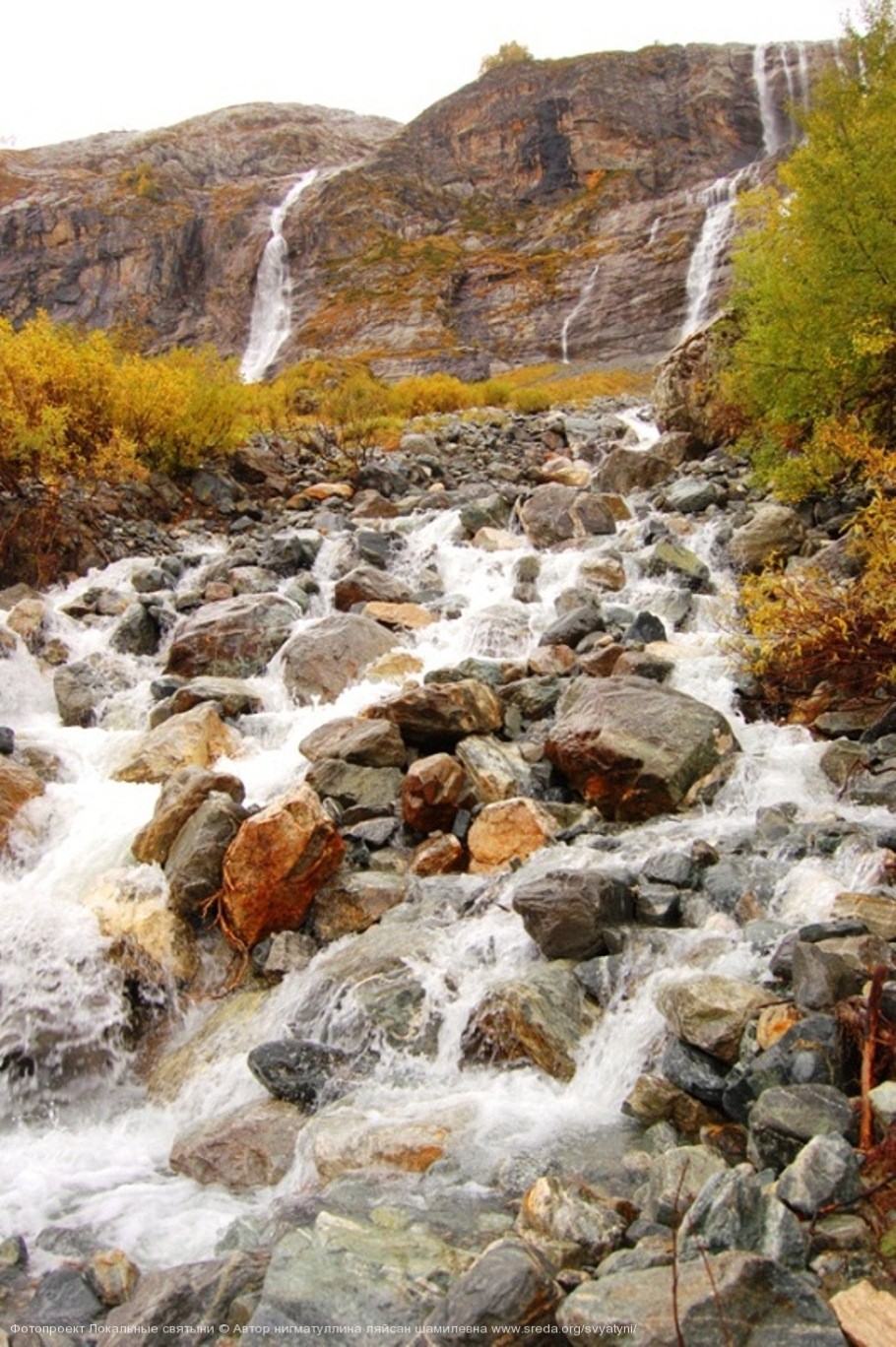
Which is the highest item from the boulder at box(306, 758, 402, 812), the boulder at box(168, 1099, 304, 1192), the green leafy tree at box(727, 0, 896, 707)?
the green leafy tree at box(727, 0, 896, 707)

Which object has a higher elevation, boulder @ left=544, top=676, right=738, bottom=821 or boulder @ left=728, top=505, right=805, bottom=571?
boulder @ left=728, top=505, right=805, bottom=571

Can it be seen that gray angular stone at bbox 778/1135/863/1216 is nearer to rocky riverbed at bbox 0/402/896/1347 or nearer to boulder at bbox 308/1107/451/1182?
rocky riverbed at bbox 0/402/896/1347

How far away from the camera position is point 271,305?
166 feet

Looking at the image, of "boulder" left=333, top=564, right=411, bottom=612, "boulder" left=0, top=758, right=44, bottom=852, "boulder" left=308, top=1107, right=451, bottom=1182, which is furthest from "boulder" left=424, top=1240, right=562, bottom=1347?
"boulder" left=333, top=564, right=411, bottom=612

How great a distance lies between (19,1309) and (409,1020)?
6.65 ft

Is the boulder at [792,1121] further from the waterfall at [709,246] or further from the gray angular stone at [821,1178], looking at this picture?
the waterfall at [709,246]

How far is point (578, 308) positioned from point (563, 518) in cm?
3454

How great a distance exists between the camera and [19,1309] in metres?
3.27

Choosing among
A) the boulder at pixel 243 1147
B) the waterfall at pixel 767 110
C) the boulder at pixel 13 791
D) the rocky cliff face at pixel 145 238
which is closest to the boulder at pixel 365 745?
the boulder at pixel 13 791

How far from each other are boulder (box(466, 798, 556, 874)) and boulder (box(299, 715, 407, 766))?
1103 millimetres

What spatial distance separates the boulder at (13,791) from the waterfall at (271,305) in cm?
3789

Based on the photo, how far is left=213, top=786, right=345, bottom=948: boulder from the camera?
574cm

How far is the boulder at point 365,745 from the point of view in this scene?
281 inches

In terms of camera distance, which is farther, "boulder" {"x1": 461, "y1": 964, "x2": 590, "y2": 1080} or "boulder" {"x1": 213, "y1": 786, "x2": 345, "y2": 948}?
"boulder" {"x1": 213, "y1": 786, "x2": 345, "y2": 948}
